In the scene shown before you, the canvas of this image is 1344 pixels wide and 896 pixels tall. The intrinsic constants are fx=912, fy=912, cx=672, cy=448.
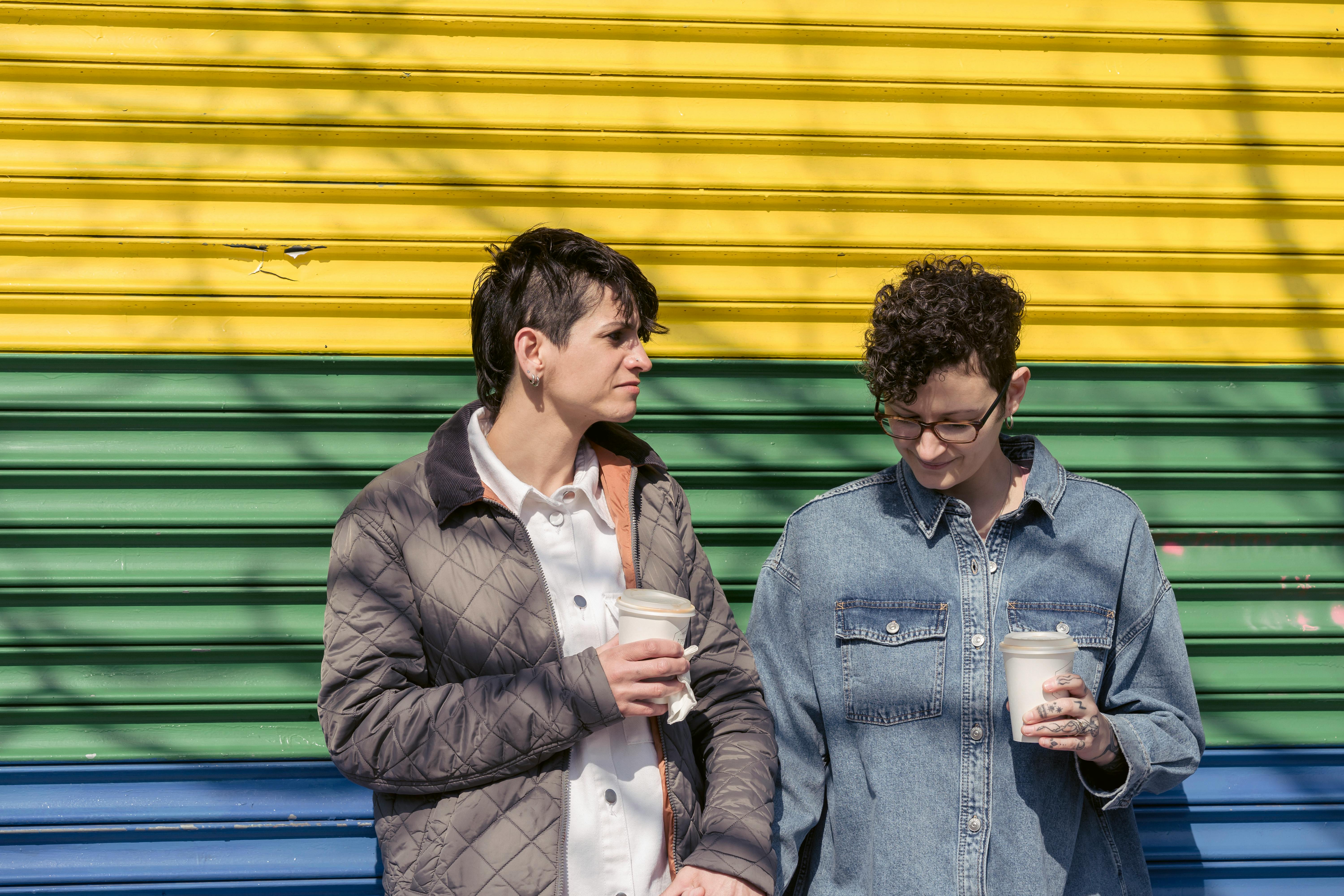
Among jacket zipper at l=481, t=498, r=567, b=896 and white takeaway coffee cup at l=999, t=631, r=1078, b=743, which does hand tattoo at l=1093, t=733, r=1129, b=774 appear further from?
jacket zipper at l=481, t=498, r=567, b=896

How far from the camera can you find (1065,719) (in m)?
1.83

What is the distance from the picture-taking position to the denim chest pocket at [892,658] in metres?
2.06

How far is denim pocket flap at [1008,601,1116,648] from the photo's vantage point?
6.83ft

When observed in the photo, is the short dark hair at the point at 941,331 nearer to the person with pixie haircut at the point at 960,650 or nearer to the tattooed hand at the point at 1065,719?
the person with pixie haircut at the point at 960,650

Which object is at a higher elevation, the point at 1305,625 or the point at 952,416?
the point at 952,416

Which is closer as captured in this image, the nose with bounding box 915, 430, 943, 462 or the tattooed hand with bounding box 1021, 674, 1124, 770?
the tattooed hand with bounding box 1021, 674, 1124, 770

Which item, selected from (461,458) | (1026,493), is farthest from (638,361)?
(1026,493)

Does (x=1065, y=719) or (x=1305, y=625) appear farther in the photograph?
(x=1305, y=625)

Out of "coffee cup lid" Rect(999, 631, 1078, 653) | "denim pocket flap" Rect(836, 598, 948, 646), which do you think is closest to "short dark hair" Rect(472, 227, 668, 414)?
"denim pocket flap" Rect(836, 598, 948, 646)

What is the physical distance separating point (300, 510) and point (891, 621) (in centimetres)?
192

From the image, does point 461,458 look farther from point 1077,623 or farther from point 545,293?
point 1077,623

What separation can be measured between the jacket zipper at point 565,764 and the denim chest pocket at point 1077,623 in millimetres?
1025

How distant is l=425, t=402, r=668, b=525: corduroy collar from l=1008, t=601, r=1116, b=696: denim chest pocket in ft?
2.94

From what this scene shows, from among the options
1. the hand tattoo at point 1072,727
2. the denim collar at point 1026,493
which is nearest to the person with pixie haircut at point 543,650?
the denim collar at point 1026,493
